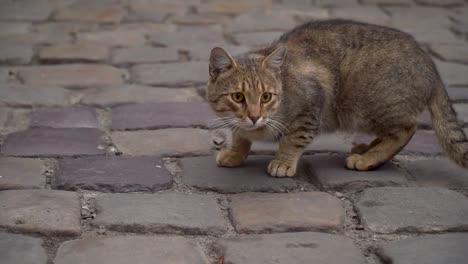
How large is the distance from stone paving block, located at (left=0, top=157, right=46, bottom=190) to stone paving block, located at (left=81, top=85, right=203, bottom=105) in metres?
1.12

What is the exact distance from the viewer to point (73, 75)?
6.12 meters

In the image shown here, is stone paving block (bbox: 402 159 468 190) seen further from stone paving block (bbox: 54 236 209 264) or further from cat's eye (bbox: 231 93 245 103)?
stone paving block (bbox: 54 236 209 264)

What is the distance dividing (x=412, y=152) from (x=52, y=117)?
231cm

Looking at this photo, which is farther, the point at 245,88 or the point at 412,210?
the point at 245,88

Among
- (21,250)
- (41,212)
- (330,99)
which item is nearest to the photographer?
(21,250)

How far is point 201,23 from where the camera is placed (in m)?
7.73

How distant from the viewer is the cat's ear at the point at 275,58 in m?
4.57

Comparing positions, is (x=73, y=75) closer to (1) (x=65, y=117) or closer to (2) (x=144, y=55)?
(2) (x=144, y=55)

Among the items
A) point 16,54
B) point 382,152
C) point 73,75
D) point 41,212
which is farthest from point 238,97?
point 16,54

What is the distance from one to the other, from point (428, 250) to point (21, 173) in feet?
7.13

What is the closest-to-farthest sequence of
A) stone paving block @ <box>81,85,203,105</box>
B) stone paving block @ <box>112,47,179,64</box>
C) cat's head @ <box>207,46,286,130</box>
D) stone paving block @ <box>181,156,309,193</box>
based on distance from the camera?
stone paving block @ <box>181,156,309,193</box> → cat's head @ <box>207,46,286,130</box> → stone paving block @ <box>81,85,203,105</box> → stone paving block @ <box>112,47,179,64</box>

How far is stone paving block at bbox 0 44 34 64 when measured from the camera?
6.39 meters

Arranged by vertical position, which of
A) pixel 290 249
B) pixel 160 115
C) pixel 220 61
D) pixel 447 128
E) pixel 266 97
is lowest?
pixel 160 115

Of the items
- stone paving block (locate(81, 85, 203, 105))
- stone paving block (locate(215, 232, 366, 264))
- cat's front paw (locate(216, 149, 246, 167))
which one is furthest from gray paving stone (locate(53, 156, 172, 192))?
stone paving block (locate(81, 85, 203, 105))
